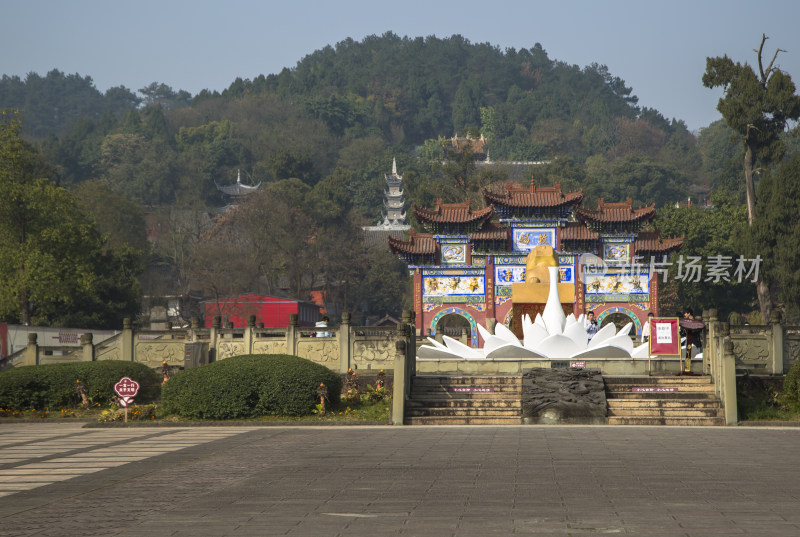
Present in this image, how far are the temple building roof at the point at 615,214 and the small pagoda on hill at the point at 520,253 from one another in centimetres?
5

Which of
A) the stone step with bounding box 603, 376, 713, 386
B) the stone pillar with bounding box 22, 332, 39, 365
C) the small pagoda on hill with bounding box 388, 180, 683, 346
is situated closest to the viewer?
the stone step with bounding box 603, 376, 713, 386

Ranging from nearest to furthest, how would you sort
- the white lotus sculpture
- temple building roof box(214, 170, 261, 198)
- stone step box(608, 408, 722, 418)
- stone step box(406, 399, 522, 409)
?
stone step box(608, 408, 722, 418), stone step box(406, 399, 522, 409), the white lotus sculpture, temple building roof box(214, 170, 261, 198)

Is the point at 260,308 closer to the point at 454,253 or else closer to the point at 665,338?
the point at 454,253

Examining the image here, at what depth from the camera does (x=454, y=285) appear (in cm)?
4569

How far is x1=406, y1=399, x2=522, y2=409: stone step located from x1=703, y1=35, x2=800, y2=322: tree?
35040 mm

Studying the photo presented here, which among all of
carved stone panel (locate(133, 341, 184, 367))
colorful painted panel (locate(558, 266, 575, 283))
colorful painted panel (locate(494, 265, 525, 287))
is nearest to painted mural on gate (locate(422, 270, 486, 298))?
colorful painted panel (locate(494, 265, 525, 287))

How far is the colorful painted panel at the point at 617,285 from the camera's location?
45.5 m

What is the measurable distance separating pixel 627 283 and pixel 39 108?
147m

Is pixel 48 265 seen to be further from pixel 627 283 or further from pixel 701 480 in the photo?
pixel 701 480

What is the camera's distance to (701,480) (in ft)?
36.5

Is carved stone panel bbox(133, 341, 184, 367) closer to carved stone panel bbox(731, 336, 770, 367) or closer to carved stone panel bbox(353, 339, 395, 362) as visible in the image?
carved stone panel bbox(353, 339, 395, 362)

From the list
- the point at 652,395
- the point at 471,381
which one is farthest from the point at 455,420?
the point at 652,395

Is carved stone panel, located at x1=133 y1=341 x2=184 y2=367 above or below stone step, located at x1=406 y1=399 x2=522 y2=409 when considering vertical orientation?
above

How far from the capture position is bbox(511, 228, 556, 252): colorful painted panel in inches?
1817
